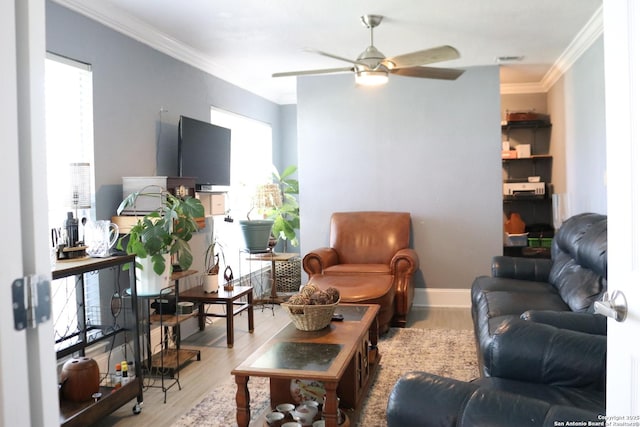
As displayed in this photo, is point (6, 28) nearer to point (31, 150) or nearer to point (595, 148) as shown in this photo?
point (31, 150)

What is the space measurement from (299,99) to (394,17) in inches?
81.2

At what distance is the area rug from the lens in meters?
2.87

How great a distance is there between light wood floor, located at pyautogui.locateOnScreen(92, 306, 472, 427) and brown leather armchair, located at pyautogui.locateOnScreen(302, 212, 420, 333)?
46 cm

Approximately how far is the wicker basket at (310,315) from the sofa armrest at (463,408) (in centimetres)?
123

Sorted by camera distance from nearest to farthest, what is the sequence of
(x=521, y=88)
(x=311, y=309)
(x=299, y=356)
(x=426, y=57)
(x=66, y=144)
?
(x=299, y=356)
(x=311, y=309)
(x=426, y=57)
(x=66, y=144)
(x=521, y=88)

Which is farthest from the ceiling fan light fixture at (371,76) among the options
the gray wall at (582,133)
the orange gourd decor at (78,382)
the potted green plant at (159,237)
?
the orange gourd decor at (78,382)

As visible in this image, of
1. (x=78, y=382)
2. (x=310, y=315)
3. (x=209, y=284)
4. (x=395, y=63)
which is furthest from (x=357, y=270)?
(x=78, y=382)

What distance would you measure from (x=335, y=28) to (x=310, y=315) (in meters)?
2.36

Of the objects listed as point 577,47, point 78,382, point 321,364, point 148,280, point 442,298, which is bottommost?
point 442,298

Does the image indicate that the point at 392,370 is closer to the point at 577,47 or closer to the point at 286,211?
the point at 286,211

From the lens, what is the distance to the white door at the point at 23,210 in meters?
0.95

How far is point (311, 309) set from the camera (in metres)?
2.94

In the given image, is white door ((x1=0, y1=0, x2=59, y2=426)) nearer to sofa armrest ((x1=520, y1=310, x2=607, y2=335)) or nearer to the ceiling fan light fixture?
sofa armrest ((x1=520, y1=310, x2=607, y2=335))

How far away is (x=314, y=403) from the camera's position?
2551 mm
